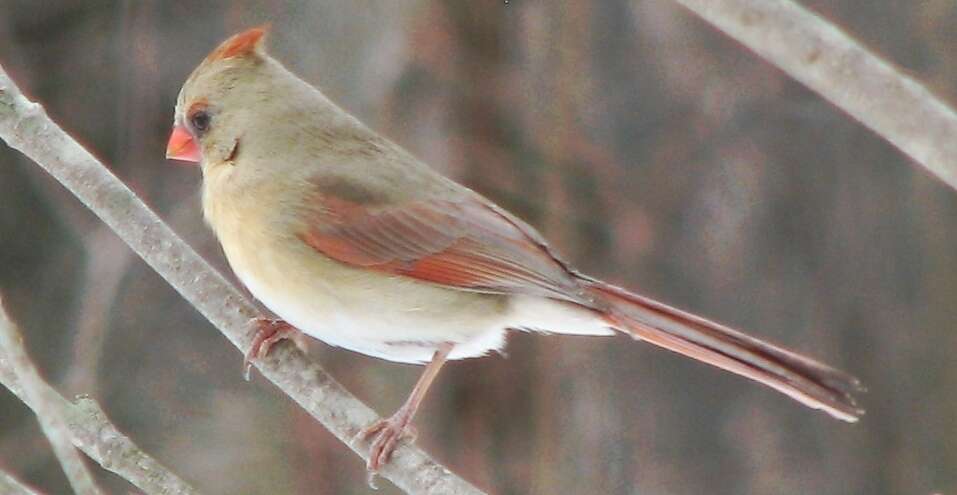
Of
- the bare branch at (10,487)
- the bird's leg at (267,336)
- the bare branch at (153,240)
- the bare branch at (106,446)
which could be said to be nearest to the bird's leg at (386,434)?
the bare branch at (153,240)

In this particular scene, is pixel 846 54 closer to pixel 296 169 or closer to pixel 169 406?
pixel 296 169

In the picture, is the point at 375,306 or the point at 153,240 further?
the point at 375,306

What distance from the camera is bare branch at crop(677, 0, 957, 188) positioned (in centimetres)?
A: 147

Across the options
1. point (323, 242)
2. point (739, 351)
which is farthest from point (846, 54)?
point (323, 242)

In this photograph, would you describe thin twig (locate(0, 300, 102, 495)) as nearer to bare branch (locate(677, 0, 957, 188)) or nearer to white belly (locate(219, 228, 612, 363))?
white belly (locate(219, 228, 612, 363))

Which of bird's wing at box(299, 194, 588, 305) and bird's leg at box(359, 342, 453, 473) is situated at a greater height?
bird's wing at box(299, 194, 588, 305)

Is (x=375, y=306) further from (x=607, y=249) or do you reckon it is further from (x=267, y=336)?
(x=607, y=249)

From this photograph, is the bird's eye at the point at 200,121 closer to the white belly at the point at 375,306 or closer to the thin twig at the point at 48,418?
the white belly at the point at 375,306

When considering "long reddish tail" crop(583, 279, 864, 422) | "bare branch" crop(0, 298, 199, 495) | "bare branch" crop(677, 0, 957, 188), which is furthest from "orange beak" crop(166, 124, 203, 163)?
"bare branch" crop(677, 0, 957, 188)

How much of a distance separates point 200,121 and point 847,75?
1954 millimetres

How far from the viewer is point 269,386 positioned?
5082 mm

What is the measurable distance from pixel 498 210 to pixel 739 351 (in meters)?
0.71

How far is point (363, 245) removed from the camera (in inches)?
119

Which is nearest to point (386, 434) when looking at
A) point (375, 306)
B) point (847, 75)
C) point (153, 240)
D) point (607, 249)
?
point (375, 306)
